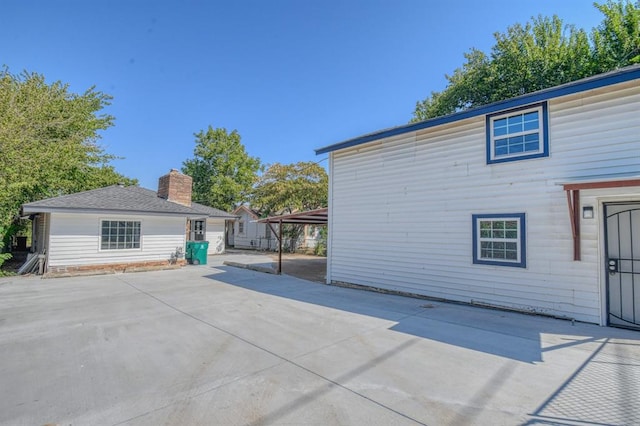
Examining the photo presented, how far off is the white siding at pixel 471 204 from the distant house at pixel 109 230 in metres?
8.35

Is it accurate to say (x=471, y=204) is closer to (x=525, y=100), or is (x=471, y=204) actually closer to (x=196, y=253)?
(x=525, y=100)

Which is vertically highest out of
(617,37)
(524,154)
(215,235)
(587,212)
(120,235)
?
(617,37)

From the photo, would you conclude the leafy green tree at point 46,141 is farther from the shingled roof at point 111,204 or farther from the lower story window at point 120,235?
the lower story window at point 120,235

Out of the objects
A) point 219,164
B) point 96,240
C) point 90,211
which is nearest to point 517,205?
point 90,211

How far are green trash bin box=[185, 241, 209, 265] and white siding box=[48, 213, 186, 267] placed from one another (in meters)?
0.93

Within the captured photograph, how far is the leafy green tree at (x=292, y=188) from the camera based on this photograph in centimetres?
2292

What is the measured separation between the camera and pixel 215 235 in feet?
72.2

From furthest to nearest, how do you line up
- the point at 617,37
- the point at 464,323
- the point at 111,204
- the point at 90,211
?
the point at 617,37 < the point at 111,204 < the point at 90,211 < the point at 464,323

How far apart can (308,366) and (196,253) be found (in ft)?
43.1

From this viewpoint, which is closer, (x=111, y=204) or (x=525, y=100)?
(x=525, y=100)

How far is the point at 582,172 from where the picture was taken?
5.89 meters

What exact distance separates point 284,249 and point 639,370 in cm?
2158

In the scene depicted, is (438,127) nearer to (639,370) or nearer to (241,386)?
(639,370)

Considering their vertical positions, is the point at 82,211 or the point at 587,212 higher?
the point at 82,211
